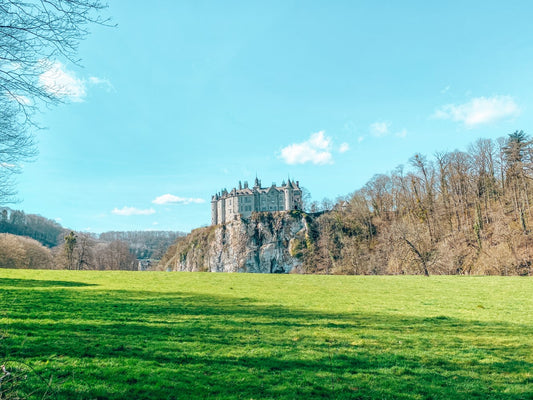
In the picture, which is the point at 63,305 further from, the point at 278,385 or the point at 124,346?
the point at 278,385

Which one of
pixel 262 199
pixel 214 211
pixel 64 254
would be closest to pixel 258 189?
pixel 262 199

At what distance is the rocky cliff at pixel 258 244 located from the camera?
348ft

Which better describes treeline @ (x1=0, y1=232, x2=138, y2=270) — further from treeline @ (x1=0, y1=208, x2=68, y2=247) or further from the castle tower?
the castle tower

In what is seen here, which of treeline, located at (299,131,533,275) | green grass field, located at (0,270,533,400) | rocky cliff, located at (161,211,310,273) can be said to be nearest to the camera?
green grass field, located at (0,270,533,400)

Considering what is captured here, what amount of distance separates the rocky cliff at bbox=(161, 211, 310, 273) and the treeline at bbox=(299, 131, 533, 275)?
734 inches

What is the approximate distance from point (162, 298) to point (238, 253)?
9691 cm

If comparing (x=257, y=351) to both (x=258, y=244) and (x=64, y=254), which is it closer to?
(x=64, y=254)

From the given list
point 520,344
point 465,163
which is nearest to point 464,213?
point 465,163

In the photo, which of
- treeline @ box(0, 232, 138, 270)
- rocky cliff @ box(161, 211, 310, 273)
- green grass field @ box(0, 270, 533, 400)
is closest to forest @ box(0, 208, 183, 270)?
treeline @ box(0, 232, 138, 270)

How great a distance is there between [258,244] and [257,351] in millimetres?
104154

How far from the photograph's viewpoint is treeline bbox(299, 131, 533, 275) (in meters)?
49.6

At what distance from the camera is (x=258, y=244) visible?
11162cm

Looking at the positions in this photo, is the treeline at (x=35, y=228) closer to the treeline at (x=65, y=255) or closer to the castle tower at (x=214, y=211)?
the treeline at (x=65, y=255)

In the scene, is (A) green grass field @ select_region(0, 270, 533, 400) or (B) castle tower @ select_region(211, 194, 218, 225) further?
(B) castle tower @ select_region(211, 194, 218, 225)
